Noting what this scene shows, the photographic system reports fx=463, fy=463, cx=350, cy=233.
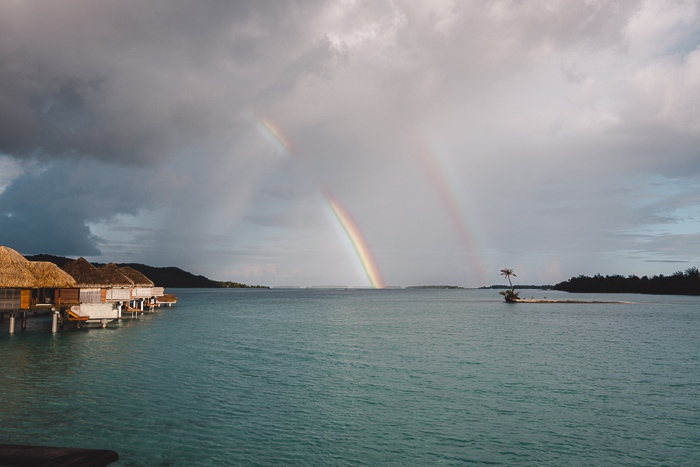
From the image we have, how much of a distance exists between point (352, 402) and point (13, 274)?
3797 centimetres

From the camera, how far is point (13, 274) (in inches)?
1695

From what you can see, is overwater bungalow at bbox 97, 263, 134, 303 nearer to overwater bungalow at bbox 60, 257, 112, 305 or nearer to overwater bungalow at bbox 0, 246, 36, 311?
overwater bungalow at bbox 60, 257, 112, 305

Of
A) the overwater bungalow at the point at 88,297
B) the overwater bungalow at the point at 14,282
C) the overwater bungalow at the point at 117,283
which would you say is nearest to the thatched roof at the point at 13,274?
the overwater bungalow at the point at 14,282

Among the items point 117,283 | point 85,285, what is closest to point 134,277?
point 117,283

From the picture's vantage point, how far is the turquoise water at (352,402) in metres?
15.8

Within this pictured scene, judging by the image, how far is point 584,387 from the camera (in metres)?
26.0

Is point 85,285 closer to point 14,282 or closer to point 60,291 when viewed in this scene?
point 60,291

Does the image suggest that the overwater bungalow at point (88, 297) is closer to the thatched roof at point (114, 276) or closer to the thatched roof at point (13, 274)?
the thatched roof at point (114, 276)

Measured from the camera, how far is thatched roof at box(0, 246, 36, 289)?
1670 inches

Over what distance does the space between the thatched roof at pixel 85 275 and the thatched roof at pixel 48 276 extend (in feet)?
32.3

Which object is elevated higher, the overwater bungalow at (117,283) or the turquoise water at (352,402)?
the overwater bungalow at (117,283)

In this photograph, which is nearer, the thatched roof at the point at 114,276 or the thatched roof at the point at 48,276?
the thatched roof at the point at 48,276

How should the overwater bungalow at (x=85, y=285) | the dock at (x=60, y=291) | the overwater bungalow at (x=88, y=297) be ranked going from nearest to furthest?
the dock at (x=60, y=291)
the overwater bungalow at (x=88, y=297)
the overwater bungalow at (x=85, y=285)

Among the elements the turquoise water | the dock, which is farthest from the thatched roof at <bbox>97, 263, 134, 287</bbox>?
the turquoise water
